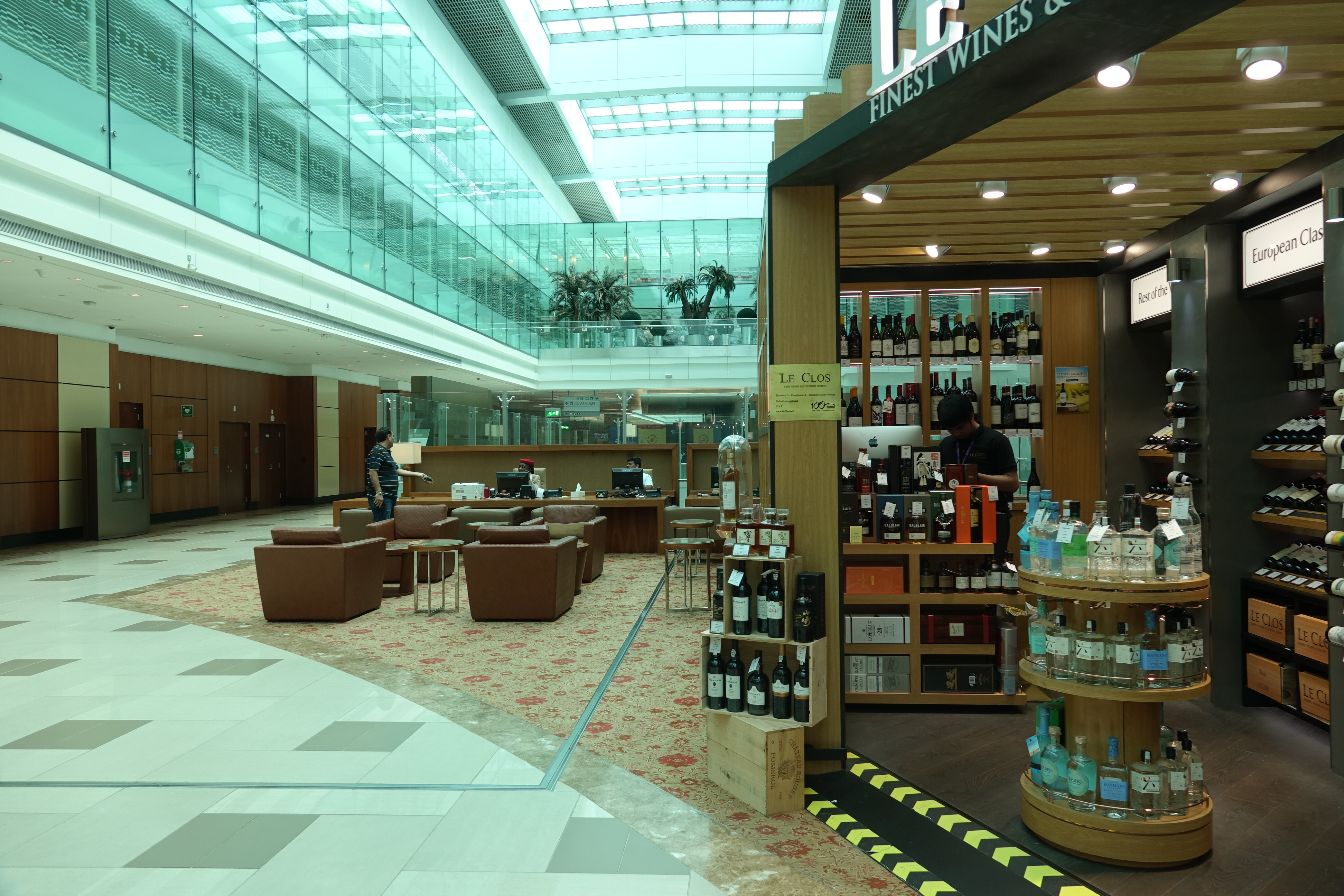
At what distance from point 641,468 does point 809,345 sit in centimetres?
773

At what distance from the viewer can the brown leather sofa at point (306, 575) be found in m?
6.60

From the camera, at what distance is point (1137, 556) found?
9.14 feet

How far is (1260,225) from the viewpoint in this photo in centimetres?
429

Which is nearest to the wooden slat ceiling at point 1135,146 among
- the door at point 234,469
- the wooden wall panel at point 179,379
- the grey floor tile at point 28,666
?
the grey floor tile at point 28,666

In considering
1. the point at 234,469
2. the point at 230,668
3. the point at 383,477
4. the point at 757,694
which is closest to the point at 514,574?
the point at 230,668

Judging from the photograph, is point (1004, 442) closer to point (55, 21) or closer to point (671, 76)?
point (55, 21)

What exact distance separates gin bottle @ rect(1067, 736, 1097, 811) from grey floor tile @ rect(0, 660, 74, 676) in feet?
19.1

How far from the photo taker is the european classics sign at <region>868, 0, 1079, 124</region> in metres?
2.38

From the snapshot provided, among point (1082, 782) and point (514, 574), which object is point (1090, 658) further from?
point (514, 574)

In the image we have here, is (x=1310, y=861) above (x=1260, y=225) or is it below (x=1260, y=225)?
below

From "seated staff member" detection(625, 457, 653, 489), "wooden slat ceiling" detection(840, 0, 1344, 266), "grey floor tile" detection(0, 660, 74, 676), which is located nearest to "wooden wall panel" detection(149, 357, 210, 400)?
"seated staff member" detection(625, 457, 653, 489)

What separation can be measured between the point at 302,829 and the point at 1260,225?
17.3 feet

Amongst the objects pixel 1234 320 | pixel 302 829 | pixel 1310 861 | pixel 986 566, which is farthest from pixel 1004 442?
pixel 302 829

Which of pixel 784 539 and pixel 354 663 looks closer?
pixel 784 539
